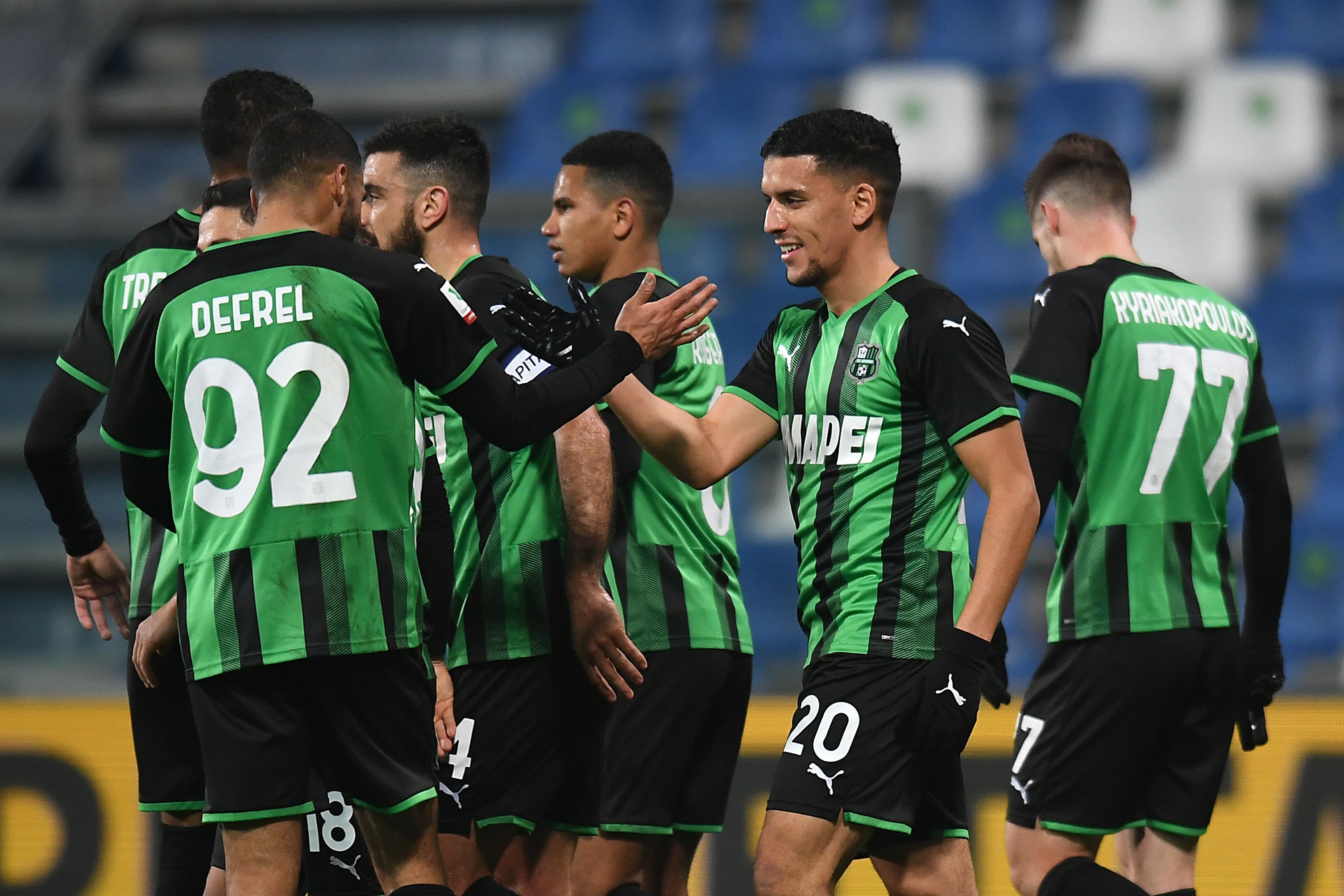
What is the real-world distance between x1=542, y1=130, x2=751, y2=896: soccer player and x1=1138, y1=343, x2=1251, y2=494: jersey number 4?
3.75ft

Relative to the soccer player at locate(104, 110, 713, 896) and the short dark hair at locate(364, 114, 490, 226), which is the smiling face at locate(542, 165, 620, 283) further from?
the soccer player at locate(104, 110, 713, 896)

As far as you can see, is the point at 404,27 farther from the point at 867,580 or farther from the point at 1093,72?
the point at 867,580

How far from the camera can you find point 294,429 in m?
3.43

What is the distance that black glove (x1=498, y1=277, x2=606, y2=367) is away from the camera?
3.83 meters

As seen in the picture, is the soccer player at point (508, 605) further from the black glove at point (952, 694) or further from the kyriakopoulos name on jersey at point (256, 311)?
the black glove at point (952, 694)

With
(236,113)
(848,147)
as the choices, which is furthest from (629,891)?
(236,113)

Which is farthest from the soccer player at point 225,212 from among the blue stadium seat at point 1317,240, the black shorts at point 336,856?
the blue stadium seat at point 1317,240

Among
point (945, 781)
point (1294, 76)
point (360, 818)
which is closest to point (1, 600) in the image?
point (360, 818)

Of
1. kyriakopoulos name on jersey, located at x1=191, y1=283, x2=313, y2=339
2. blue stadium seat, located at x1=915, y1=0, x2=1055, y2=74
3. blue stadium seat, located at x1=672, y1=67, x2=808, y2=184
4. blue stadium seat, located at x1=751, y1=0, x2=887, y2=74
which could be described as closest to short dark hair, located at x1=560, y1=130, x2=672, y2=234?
kyriakopoulos name on jersey, located at x1=191, y1=283, x2=313, y2=339

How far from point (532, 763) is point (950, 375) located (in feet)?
4.76

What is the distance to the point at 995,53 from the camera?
11.4 m

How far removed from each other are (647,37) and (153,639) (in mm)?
8704

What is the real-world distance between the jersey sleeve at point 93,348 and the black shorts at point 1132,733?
2.65m

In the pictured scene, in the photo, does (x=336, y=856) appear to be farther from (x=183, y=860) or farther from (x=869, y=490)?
(x=869, y=490)
